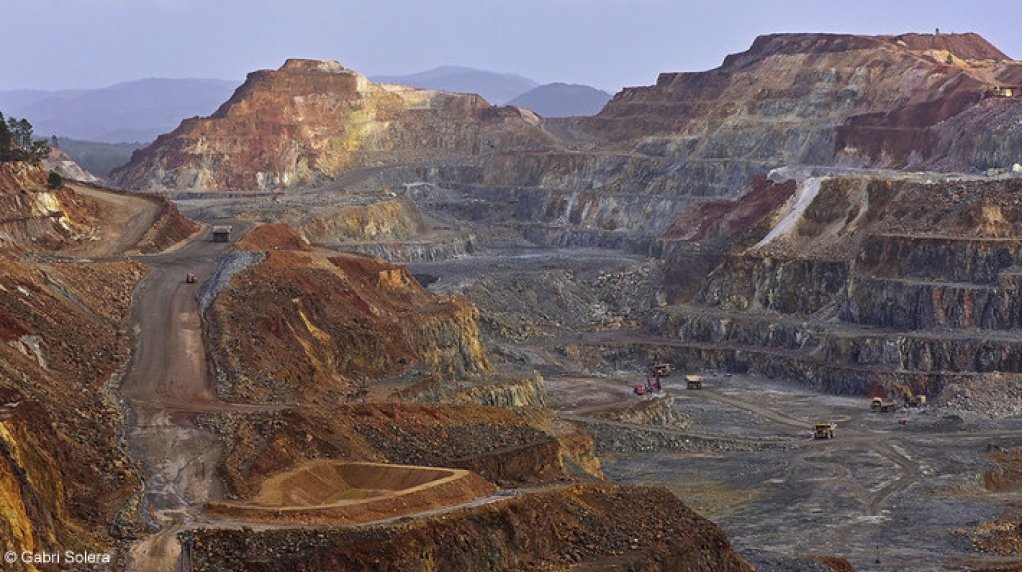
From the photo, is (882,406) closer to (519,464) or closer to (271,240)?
(271,240)

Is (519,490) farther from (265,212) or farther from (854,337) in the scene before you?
(265,212)

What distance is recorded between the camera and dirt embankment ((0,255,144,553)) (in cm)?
4281

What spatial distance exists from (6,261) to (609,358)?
197ft

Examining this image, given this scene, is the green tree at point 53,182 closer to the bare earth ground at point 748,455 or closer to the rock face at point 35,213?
the rock face at point 35,213

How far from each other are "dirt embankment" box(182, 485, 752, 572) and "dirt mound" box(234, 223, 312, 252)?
49647 millimetres

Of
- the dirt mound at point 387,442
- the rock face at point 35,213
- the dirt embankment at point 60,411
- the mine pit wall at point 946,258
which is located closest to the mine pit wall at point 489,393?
the dirt mound at point 387,442

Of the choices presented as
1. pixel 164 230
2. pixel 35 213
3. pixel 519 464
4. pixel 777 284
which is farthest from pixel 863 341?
pixel 519 464

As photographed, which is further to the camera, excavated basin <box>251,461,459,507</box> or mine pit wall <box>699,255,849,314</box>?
mine pit wall <box>699,255,849,314</box>

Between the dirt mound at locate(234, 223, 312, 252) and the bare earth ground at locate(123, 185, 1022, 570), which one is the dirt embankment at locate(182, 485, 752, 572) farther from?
the dirt mound at locate(234, 223, 312, 252)

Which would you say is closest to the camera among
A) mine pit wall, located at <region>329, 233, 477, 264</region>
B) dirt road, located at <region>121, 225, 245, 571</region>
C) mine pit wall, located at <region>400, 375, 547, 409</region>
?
dirt road, located at <region>121, 225, 245, 571</region>

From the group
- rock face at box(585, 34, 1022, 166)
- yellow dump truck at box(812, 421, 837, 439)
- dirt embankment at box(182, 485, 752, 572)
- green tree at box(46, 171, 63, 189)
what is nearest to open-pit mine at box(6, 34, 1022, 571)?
dirt embankment at box(182, 485, 752, 572)

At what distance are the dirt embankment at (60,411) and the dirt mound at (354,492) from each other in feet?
12.6

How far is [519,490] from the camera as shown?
180 ft

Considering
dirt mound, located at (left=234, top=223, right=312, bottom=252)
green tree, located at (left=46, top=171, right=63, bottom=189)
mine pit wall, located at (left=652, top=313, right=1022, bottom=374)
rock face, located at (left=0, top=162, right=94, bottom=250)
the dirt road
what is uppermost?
green tree, located at (left=46, top=171, right=63, bottom=189)
